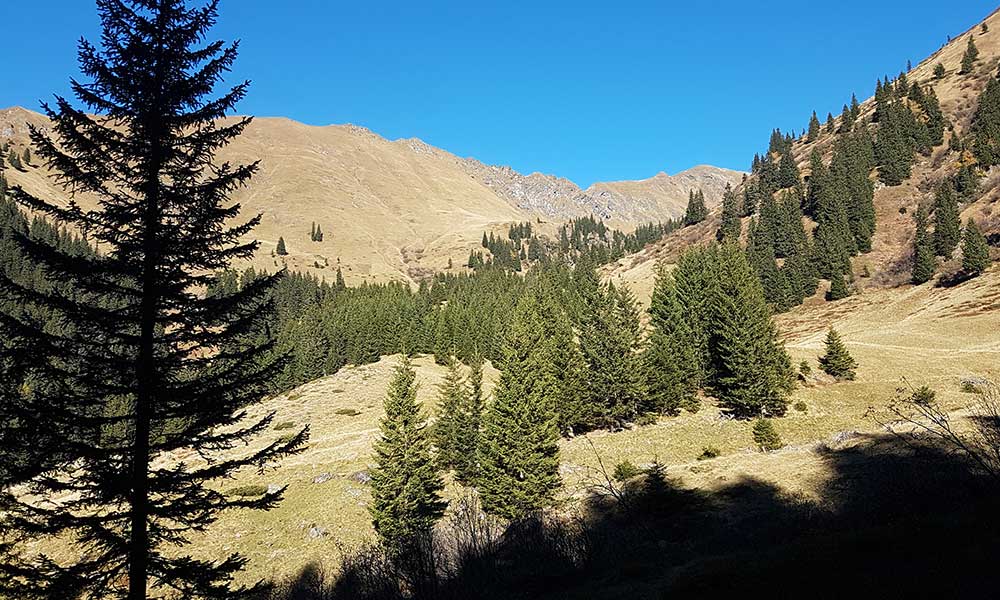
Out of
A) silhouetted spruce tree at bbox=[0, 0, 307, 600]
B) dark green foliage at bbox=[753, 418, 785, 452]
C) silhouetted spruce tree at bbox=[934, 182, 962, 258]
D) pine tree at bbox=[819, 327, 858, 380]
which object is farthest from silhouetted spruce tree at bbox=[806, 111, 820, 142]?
silhouetted spruce tree at bbox=[0, 0, 307, 600]

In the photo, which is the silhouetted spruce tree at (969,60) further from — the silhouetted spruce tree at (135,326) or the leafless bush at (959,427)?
the silhouetted spruce tree at (135,326)

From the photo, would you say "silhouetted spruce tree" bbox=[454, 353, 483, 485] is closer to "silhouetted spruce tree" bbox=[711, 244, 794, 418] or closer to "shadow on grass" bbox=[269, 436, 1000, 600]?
"silhouetted spruce tree" bbox=[711, 244, 794, 418]

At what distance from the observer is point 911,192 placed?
104875mm

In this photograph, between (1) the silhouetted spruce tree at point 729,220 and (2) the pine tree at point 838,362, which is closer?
(2) the pine tree at point 838,362

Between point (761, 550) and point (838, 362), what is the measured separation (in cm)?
4479

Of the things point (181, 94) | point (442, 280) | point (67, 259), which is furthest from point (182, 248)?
point (442, 280)

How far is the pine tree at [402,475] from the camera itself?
32.8 m

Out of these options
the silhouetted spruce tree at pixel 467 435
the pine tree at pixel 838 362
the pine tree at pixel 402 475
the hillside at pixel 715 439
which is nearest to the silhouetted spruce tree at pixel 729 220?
the hillside at pixel 715 439

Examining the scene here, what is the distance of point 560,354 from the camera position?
45.2 metres

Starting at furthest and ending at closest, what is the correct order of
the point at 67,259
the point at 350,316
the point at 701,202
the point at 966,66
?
the point at 701,202
the point at 966,66
the point at 350,316
the point at 67,259

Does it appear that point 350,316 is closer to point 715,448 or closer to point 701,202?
point 715,448

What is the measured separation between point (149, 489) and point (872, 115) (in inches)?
7257

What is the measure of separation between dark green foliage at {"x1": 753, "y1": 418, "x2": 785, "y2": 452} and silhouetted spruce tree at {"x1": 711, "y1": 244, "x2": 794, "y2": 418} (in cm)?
580

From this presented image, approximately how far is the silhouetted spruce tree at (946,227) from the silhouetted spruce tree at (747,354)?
188 feet
